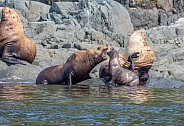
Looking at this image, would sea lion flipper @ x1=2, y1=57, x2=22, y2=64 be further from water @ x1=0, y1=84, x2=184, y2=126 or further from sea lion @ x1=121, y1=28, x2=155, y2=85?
water @ x1=0, y1=84, x2=184, y2=126

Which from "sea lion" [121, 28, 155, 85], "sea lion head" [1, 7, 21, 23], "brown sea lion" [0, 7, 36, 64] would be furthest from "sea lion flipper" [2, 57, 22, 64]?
"sea lion" [121, 28, 155, 85]

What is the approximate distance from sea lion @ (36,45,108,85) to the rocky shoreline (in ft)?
2.87

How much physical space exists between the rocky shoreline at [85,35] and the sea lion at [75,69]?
876mm

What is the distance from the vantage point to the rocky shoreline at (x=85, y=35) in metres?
17.3

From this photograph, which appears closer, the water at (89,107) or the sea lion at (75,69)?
the water at (89,107)

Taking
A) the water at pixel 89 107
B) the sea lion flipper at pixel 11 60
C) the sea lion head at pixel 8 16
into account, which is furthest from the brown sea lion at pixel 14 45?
the water at pixel 89 107

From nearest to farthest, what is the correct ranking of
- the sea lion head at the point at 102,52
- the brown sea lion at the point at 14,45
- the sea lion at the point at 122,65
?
the sea lion head at the point at 102,52 < the sea lion at the point at 122,65 < the brown sea lion at the point at 14,45

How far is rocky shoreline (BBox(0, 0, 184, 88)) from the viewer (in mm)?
17281

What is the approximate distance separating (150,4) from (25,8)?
20.5 ft

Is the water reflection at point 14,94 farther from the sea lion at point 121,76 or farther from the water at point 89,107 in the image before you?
the sea lion at point 121,76

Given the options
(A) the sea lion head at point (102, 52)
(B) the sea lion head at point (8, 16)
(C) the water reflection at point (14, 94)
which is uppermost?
(B) the sea lion head at point (8, 16)

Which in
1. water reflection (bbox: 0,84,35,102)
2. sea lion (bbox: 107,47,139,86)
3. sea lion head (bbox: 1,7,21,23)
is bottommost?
sea lion (bbox: 107,47,139,86)

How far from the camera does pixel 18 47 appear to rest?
1894 centimetres

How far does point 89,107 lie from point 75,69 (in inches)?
238
